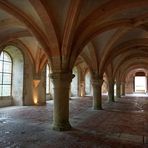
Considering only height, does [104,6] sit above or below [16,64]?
above

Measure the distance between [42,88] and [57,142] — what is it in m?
10.0

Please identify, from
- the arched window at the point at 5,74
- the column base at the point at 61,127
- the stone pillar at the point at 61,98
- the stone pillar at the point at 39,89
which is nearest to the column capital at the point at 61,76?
the stone pillar at the point at 61,98

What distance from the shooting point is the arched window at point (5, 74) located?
1221 centimetres

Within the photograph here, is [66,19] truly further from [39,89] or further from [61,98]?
[39,89]

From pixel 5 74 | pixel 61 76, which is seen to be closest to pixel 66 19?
pixel 61 76

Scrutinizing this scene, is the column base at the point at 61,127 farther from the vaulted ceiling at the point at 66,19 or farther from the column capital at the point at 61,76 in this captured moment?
the vaulted ceiling at the point at 66,19

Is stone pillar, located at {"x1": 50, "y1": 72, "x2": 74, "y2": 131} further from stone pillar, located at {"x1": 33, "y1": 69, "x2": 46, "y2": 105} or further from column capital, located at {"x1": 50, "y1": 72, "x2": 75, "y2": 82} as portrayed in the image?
stone pillar, located at {"x1": 33, "y1": 69, "x2": 46, "y2": 105}

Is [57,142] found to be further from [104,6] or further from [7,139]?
[104,6]

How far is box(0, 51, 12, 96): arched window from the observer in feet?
40.1

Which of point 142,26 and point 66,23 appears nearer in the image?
point 66,23

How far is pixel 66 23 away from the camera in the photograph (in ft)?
18.8

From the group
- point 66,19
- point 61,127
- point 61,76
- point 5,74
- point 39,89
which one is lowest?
point 61,127

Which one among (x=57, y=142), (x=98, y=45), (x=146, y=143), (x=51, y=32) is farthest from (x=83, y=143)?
(x=98, y=45)

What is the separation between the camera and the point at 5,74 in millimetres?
12508
